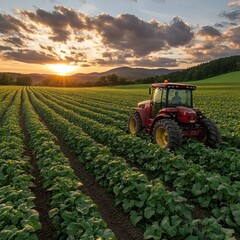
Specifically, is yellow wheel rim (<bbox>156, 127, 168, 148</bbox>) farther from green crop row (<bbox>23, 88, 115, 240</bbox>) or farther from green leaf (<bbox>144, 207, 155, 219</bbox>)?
green leaf (<bbox>144, 207, 155, 219</bbox>)

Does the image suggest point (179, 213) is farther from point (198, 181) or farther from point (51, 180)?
point (51, 180)

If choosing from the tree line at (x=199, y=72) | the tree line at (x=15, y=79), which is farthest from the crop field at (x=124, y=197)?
the tree line at (x=15, y=79)

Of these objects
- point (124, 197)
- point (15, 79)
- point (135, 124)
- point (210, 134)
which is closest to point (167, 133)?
point (210, 134)

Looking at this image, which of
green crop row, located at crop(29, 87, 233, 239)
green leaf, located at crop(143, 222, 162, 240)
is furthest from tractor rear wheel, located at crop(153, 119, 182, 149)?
green leaf, located at crop(143, 222, 162, 240)

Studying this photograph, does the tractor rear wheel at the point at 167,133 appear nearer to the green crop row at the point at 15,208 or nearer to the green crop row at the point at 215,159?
the green crop row at the point at 215,159

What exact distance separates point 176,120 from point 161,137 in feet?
2.84

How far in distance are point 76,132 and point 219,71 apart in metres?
111

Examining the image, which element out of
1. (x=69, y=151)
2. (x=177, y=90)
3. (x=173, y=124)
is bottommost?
(x=69, y=151)

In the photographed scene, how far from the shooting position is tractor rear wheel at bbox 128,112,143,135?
1215 cm

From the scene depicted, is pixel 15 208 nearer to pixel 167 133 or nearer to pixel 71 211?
pixel 71 211

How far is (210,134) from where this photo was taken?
1004cm

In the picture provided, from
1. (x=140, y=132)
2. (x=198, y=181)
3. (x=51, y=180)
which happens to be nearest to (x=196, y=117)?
(x=140, y=132)

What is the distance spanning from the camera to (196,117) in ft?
33.5

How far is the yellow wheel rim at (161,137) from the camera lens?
33.5 feet
